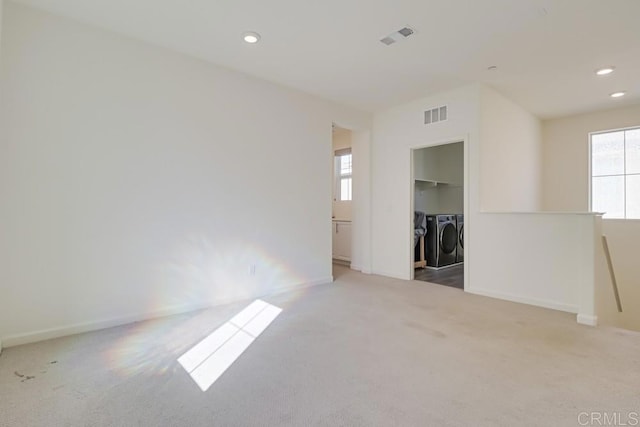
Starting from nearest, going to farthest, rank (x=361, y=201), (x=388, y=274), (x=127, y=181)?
(x=127, y=181)
(x=388, y=274)
(x=361, y=201)

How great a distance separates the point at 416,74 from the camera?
12.0 ft

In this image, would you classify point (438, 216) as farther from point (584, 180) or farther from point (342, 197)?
point (584, 180)

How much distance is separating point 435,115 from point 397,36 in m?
1.77

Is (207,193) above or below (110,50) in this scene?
below

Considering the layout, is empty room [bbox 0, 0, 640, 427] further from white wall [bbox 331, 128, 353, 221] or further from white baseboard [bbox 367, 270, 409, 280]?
white wall [bbox 331, 128, 353, 221]

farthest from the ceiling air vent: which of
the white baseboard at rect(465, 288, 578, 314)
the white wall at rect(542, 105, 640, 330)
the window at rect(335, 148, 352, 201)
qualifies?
the white wall at rect(542, 105, 640, 330)

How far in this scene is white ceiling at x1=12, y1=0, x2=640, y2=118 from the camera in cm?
244

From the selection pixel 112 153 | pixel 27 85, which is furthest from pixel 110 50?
pixel 112 153

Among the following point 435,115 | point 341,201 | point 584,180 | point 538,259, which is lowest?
point 538,259

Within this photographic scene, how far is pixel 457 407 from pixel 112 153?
125 inches

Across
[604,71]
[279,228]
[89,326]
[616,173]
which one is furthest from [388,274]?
[616,173]

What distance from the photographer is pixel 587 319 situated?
9.45 feet

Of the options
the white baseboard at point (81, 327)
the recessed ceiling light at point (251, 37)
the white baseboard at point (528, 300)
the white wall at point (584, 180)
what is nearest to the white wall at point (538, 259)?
the white baseboard at point (528, 300)

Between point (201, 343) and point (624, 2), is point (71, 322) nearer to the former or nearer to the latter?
point (201, 343)
